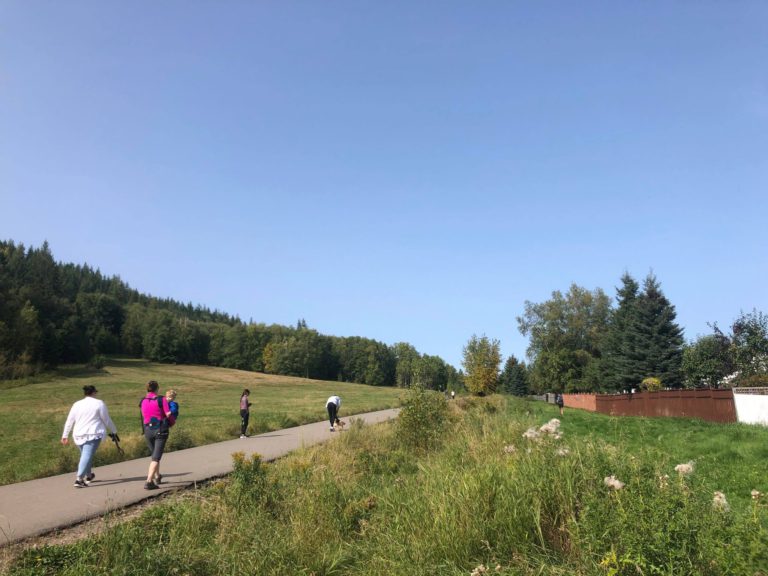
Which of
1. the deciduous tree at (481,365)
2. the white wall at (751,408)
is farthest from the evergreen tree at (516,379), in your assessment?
the white wall at (751,408)

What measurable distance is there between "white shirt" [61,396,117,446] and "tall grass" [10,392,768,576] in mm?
2684

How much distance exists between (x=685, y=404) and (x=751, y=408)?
4.23 m

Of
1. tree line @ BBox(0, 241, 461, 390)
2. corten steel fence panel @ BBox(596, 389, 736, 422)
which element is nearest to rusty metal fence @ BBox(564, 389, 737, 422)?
corten steel fence panel @ BBox(596, 389, 736, 422)

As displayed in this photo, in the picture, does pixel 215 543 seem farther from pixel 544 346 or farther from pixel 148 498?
pixel 544 346

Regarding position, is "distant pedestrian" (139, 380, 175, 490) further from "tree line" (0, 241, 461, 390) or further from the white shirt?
"tree line" (0, 241, 461, 390)

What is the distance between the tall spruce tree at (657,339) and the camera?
4003 centimetres

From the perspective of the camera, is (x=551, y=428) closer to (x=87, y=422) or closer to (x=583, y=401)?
(x=87, y=422)

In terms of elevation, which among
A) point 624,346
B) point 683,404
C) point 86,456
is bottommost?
point 86,456

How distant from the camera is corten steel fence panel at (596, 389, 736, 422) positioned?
18.4 meters

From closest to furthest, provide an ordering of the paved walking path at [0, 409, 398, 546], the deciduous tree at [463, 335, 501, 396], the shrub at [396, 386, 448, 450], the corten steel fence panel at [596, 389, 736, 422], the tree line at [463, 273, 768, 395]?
the paved walking path at [0, 409, 398, 546] → the shrub at [396, 386, 448, 450] → the corten steel fence panel at [596, 389, 736, 422] → the tree line at [463, 273, 768, 395] → the deciduous tree at [463, 335, 501, 396]

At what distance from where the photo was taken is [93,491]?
8242 millimetres

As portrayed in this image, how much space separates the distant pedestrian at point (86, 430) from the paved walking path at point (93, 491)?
0.83 feet

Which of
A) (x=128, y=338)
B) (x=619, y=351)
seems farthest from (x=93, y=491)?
(x=128, y=338)

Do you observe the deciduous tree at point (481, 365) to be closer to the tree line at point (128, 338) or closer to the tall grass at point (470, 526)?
the tree line at point (128, 338)
